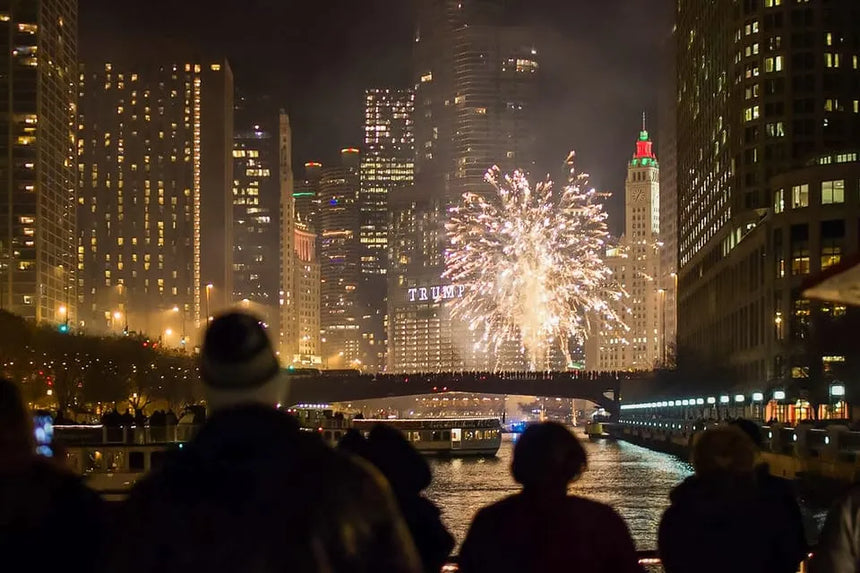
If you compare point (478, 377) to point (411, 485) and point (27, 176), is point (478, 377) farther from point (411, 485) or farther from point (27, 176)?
point (411, 485)

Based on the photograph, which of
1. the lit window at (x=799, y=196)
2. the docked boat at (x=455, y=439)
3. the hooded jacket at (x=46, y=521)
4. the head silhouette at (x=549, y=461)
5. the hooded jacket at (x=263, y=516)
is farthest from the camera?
the lit window at (x=799, y=196)

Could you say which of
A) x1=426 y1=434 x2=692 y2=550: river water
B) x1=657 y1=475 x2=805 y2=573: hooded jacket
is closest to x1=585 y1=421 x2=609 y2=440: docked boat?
x1=426 y1=434 x2=692 y2=550: river water

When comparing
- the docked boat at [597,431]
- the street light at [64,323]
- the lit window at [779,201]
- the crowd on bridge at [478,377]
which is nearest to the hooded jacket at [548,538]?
the street light at [64,323]

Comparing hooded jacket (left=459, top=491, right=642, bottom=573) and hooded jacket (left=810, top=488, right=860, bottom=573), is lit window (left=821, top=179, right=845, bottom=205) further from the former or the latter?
hooded jacket (left=459, top=491, right=642, bottom=573)

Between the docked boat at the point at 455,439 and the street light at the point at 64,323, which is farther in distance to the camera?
the docked boat at the point at 455,439

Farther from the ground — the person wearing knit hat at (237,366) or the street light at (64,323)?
the street light at (64,323)

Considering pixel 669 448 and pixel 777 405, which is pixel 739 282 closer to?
pixel 669 448

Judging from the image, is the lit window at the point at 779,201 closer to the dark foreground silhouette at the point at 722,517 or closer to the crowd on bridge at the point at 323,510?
the crowd on bridge at the point at 323,510
